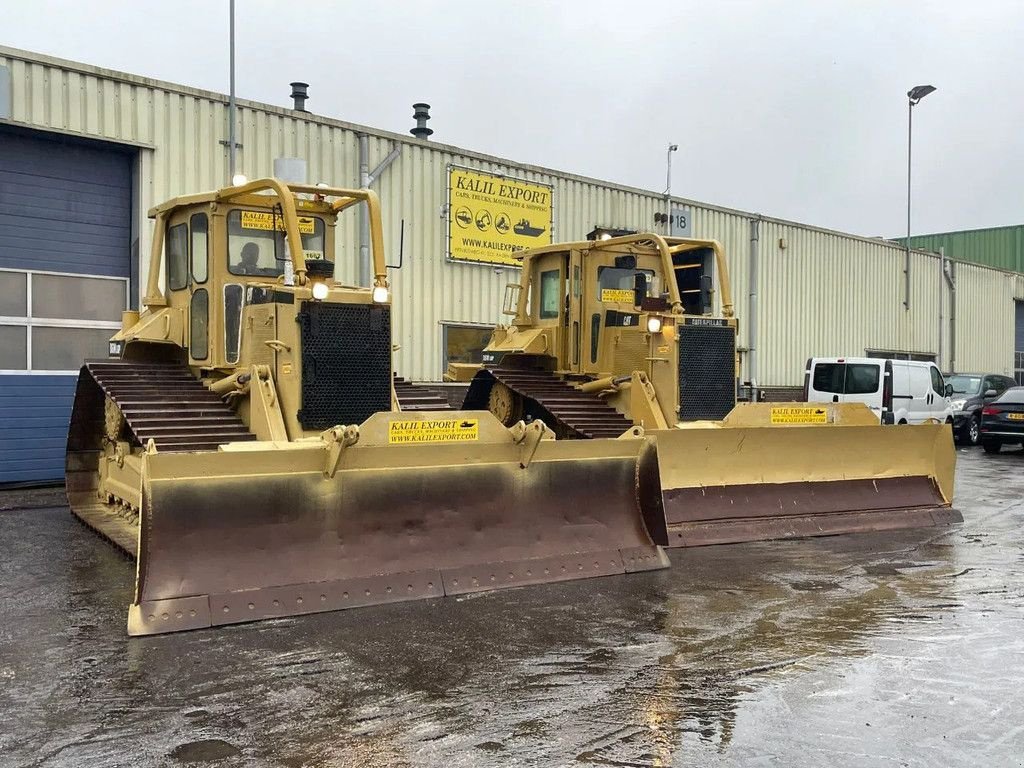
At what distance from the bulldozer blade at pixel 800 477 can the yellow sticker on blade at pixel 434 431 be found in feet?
7.95

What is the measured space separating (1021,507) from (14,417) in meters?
12.6

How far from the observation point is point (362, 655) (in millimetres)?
5234

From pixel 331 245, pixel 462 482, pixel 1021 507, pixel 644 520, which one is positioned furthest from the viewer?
pixel 1021 507

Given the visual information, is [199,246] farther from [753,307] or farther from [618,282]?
[753,307]

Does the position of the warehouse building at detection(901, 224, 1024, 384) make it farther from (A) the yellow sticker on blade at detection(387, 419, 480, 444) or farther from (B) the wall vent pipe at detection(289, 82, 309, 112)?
(A) the yellow sticker on blade at detection(387, 419, 480, 444)

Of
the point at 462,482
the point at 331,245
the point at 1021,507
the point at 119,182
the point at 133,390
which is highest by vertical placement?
the point at 119,182

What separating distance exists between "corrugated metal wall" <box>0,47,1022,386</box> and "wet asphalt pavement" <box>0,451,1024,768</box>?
6.98m

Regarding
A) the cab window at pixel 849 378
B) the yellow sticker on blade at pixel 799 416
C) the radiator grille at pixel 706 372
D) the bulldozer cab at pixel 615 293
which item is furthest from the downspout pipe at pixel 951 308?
the yellow sticker on blade at pixel 799 416

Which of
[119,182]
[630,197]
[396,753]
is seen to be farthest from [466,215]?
[396,753]

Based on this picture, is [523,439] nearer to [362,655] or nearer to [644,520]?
[644,520]

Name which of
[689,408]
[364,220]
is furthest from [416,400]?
[364,220]

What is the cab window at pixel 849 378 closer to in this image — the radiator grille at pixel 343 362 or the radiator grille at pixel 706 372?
the radiator grille at pixel 706 372

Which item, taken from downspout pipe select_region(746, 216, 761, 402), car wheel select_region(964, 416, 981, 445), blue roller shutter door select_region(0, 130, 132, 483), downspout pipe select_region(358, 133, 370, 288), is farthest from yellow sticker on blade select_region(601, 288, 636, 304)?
car wheel select_region(964, 416, 981, 445)

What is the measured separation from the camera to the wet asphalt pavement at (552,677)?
3.95m
